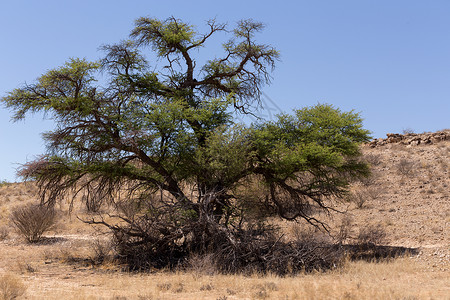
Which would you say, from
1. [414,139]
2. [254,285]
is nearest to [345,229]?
[254,285]

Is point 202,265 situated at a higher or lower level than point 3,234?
lower

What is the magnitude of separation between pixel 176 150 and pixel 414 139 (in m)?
36.6

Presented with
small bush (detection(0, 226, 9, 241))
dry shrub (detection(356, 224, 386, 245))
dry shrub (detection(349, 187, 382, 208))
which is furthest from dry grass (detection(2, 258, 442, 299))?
dry shrub (detection(349, 187, 382, 208))

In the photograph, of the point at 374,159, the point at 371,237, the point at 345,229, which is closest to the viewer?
Result: the point at 371,237

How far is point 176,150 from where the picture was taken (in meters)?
17.3

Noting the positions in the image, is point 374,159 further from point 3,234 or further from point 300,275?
Result: point 3,234

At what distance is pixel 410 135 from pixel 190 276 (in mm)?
43770

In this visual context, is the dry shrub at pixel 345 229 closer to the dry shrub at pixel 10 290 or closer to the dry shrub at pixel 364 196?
the dry shrub at pixel 364 196

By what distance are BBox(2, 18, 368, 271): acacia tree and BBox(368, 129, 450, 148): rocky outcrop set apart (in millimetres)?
30022

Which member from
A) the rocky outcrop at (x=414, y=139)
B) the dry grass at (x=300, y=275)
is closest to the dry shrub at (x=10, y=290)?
the dry grass at (x=300, y=275)

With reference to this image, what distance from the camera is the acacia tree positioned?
51.2 feet

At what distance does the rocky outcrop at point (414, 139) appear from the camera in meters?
45.6

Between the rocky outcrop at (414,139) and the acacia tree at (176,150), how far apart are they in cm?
3002

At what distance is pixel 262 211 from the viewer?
20.2 m
